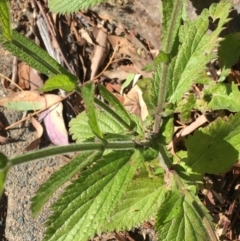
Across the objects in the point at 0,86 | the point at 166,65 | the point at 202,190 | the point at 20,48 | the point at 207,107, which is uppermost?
the point at 20,48

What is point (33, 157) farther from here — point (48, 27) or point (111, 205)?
point (48, 27)

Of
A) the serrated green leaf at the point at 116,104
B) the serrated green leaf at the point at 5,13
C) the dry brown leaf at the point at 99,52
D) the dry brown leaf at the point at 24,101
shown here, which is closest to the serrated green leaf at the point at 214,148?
the serrated green leaf at the point at 116,104

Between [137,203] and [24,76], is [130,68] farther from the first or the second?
[137,203]

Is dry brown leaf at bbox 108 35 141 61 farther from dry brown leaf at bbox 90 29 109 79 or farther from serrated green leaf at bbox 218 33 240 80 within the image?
serrated green leaf at bbox 218 33 240 80

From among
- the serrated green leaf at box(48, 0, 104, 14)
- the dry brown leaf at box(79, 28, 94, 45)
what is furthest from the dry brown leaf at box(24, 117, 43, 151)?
the serrated green leaf at box(48, 0, 104, 14)

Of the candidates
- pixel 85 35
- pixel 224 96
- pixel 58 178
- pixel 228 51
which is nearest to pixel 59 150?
pixel 58 178

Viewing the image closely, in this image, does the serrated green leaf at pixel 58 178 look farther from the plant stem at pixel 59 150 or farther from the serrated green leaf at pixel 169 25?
the serrated green leaf at pixel 169 25

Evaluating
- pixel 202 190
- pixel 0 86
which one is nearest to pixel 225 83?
pixel 202 190
